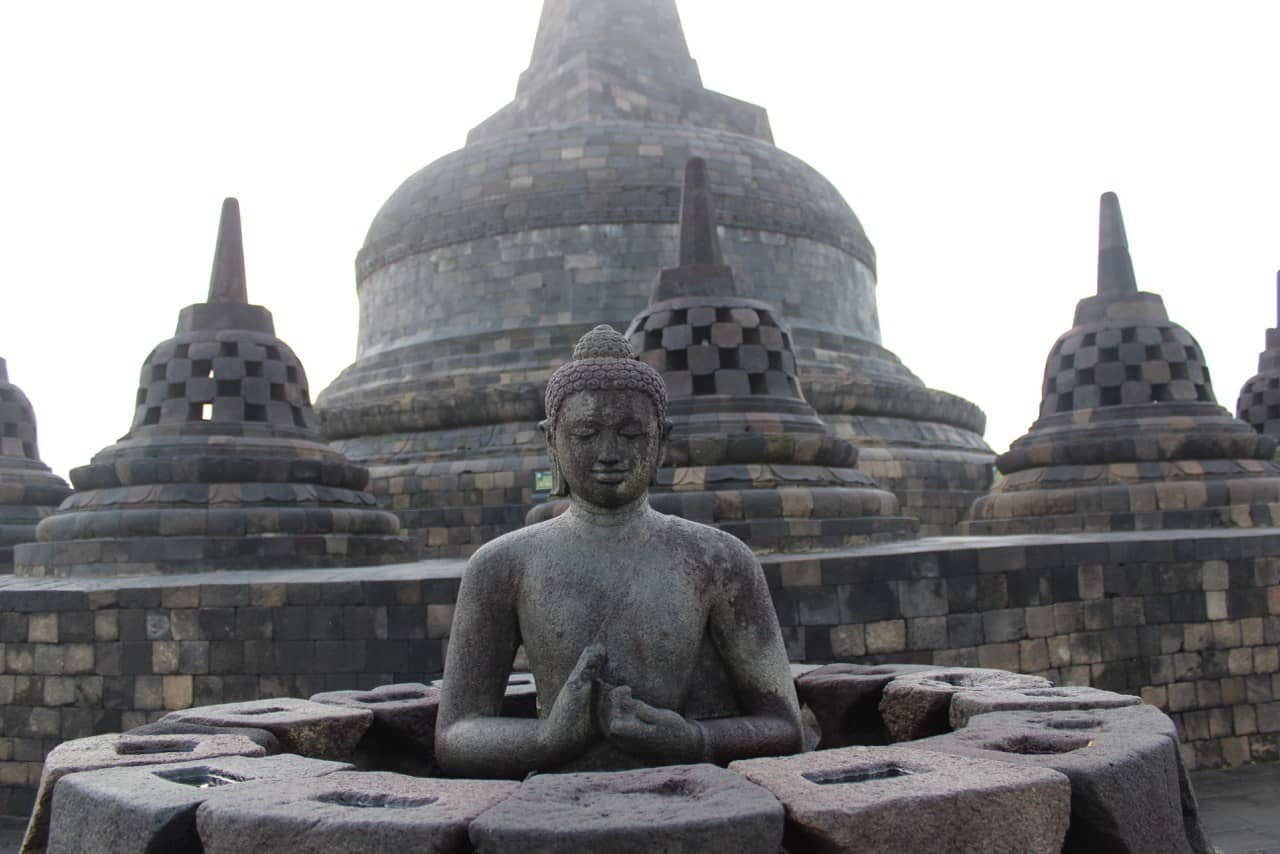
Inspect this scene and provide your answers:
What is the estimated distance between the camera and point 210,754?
3.07 metres

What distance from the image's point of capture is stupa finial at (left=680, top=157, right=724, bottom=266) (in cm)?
1074

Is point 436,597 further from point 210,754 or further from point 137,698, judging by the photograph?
point 210,754

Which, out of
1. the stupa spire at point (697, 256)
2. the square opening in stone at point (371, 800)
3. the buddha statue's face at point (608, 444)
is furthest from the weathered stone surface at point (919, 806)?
the stupa spire at point (697, 256)

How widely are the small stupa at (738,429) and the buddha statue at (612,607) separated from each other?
566 centimetres

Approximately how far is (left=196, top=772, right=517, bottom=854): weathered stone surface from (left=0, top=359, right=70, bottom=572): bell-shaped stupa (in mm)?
12455

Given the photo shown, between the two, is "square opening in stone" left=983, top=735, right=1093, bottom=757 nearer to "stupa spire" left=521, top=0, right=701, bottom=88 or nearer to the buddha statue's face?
the buddha statue's face

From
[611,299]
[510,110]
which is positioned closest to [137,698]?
[611,299]

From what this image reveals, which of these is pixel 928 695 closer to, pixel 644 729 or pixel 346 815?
pixel 644 729

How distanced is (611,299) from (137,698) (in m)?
9.05

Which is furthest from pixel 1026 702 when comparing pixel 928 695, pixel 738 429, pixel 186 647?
pixel 738 429

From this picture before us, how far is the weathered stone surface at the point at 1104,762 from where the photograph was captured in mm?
2594

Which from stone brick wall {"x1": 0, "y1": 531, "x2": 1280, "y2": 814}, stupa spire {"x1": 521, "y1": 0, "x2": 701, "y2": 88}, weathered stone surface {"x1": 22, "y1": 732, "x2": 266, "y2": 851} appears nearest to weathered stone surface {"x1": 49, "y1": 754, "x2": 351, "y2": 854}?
weathered stone surface {"x1": 22, "y1": 732, "x2": 266, "y2": 851}

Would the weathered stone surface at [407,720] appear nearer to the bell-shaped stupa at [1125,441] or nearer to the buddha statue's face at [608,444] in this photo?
the buddha statue's face at [608,444]

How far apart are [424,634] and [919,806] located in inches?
212
